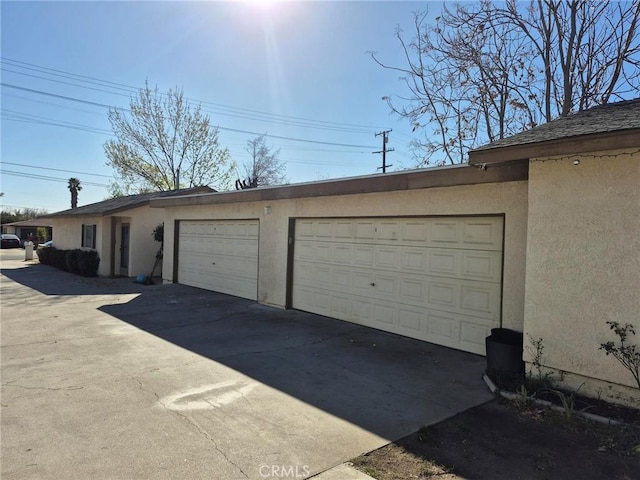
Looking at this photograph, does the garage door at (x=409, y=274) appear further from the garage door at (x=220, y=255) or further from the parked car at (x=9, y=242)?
the parked car at (x=9, y=242)

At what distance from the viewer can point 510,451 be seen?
3.49 meters

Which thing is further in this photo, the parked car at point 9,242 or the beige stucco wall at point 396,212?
the parked car at point 9,242

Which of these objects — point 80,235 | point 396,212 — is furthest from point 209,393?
point 80,235

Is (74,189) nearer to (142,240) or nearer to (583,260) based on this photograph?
(142,240)

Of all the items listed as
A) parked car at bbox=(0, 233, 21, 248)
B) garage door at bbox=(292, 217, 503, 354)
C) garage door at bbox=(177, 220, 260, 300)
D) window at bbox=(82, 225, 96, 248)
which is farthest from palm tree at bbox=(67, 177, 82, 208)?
garage door at bbox=(292, 217, 503, 354)

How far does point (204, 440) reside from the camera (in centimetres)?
352

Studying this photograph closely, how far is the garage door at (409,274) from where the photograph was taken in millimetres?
6555

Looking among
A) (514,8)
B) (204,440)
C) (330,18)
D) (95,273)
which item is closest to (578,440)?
(204,440)

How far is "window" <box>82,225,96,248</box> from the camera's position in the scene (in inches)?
720

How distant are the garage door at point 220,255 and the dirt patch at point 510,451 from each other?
7.90 m

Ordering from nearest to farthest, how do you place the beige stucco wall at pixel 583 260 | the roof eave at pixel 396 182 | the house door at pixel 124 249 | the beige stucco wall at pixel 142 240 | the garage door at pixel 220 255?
the beige stucco wall at pixel 583 260 → the roof eave at pixel 396 182 → the garage door at pixel 220 255 → the beige stucco wall at pixel 142 240 → the house door at pixel 124 249

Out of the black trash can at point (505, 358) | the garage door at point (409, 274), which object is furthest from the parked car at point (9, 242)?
the black trash can at point (505, 358)

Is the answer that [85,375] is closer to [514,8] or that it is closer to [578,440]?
[578,440]

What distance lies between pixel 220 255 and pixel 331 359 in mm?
7348
